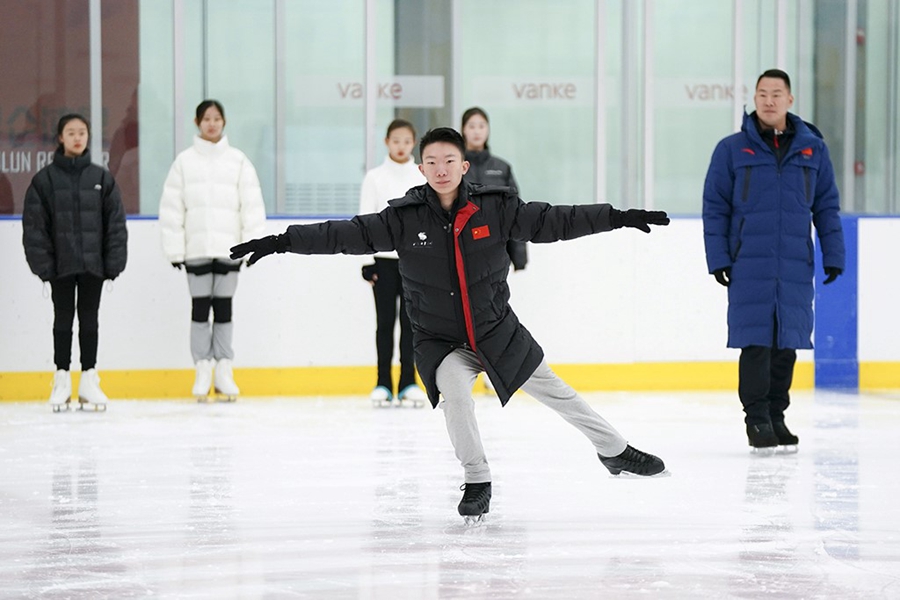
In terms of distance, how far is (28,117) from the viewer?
26.7 ft

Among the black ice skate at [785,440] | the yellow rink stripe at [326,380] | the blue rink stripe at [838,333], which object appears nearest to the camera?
the black ice skate at [785,440]

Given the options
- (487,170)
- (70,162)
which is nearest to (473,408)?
(487,170)

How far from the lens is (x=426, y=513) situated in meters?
3.94

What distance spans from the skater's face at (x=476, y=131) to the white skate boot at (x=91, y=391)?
2426mm

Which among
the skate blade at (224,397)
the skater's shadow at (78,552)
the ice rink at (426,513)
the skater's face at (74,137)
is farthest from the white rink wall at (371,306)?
the skater's shadow at (78,552)

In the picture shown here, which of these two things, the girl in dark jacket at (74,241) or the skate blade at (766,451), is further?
the girl in dark jacket at (74,241)

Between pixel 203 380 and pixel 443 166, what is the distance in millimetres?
4119

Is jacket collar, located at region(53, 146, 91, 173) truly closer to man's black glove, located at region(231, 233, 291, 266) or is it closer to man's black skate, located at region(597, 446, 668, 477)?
man's black glove, located at region(231, 233, 291, 266)

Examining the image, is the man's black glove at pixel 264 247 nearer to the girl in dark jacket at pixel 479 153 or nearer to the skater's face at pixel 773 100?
the skater's face at pixel 773 100

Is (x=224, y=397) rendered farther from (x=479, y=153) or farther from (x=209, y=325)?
(x=479, y=153)

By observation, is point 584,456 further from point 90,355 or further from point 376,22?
point 376,22

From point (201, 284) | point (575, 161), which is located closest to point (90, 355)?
point (201, 284)

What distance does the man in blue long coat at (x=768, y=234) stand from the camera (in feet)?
16.8

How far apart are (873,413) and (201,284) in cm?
373
